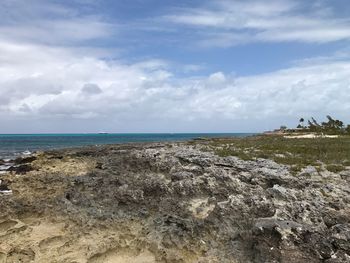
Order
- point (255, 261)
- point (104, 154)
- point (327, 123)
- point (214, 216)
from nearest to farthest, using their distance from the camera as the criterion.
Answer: point (255, 261)
point (214, 216)
point (104, 154)
point (327, 123)

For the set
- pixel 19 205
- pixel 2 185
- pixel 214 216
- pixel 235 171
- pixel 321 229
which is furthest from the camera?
pixel 2 185

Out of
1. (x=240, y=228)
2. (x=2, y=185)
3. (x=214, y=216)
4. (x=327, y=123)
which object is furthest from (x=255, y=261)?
(x=327, y=123)

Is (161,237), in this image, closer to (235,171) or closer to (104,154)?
(235,171)

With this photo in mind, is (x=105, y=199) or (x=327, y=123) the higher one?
(x=327, y=123)

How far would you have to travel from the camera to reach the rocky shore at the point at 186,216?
14.6 metres

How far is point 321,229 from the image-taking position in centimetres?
1505

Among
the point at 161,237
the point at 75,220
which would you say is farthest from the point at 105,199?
the point at 161,237

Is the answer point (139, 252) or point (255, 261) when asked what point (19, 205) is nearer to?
point (139, 252)

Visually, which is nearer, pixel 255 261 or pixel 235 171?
pixel 255 261

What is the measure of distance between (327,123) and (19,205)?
6735 cm

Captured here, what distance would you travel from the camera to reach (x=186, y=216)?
18.7 m

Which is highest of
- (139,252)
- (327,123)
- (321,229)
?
(327,123)

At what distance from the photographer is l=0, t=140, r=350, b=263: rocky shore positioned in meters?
14.6

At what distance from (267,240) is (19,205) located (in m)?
12.4
